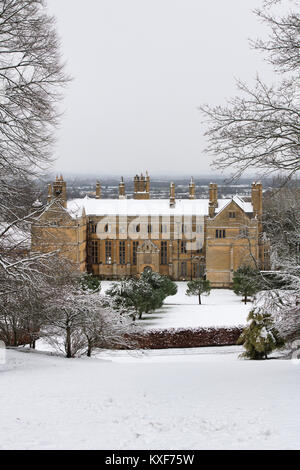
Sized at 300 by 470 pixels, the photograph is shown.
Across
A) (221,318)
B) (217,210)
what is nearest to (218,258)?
(217,210)

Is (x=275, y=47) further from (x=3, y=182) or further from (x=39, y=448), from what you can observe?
(x=39, y=448)

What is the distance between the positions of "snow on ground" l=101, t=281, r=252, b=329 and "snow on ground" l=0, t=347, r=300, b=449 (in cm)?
1754

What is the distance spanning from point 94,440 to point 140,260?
40.7 metres

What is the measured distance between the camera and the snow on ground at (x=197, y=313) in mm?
28219

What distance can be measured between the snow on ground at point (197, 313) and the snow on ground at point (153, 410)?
1754 centimetres

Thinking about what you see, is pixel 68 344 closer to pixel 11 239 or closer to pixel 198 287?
pixel 11 239

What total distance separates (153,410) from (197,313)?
79.8 ft

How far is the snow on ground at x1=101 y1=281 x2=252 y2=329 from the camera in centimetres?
2822

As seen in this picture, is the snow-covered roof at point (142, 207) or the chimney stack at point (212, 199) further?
the snow-covered roof at point (142, 207)

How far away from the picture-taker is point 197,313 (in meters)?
31.0

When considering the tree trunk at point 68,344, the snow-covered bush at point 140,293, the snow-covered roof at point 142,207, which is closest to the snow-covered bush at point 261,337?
the tree trunk at point 68,344

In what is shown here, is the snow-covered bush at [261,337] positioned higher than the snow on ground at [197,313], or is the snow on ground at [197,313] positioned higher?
the snow-covered bush at [261,337]
